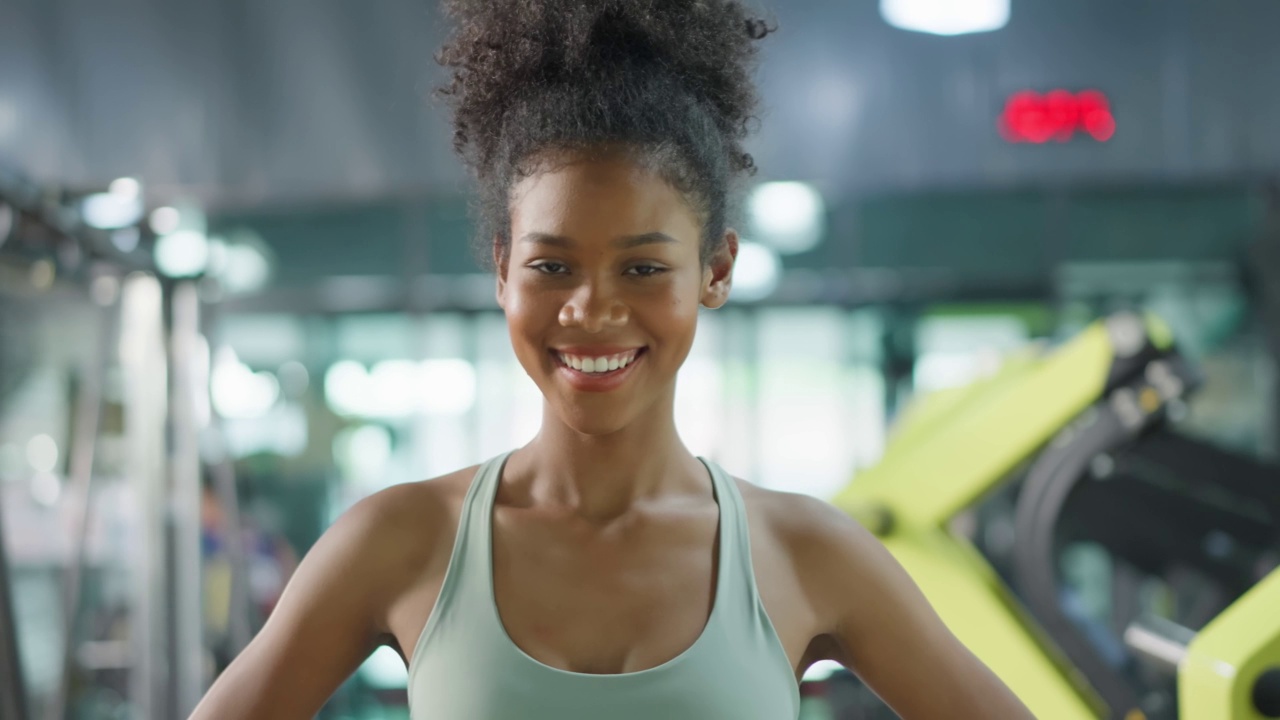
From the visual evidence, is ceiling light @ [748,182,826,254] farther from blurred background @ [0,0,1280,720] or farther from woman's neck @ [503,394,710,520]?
woman's neck @ [503,394,710,520]

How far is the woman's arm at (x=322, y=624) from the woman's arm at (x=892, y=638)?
12.6 inches

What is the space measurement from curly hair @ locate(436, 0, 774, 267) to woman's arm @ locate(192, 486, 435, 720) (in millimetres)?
256

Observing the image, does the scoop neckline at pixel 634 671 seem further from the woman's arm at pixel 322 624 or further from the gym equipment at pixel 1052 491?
the gym equipment at pixel 1052 491

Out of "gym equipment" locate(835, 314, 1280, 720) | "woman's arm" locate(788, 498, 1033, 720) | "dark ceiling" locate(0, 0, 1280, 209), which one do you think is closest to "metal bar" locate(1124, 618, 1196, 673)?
"gym equipment" locate(835, 314, 1280, 720)

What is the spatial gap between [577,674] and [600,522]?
0.48 feet

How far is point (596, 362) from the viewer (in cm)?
90

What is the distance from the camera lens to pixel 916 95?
5.03 m

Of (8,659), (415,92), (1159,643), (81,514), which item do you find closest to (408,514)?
(8,659)

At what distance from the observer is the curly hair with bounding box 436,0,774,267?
3.00ft

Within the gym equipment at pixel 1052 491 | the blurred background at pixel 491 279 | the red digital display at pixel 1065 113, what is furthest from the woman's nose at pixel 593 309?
the red digital display at pixel 1065 113

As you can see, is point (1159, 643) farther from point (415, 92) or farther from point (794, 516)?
point (415, 92)

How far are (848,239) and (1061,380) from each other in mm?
2772

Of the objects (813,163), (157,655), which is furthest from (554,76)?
(813,163)

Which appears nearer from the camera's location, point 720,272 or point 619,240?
point 619,240
